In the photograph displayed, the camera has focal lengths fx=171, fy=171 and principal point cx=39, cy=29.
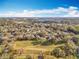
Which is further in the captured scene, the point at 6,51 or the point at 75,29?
the point at 75,29

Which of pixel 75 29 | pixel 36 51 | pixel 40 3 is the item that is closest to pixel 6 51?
pixel 36 51

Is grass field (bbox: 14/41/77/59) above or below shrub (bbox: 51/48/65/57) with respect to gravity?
below

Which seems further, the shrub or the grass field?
the shrub

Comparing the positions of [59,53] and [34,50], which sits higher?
[59,53]

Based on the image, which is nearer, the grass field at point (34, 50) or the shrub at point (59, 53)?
the grass field at point (34, 50)

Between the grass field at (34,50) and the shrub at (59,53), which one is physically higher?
the shrub at (59,53)

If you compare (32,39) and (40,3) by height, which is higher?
(40,3)

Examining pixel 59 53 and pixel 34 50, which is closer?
pixel 59 53

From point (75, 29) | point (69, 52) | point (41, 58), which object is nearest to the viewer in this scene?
point (41, 58)

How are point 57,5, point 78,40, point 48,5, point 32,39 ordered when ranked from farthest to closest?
1. point 32,39
2. point 78,40
3. point 48,5
4. point 57,5

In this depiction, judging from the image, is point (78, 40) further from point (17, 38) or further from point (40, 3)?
point (40, 3)
